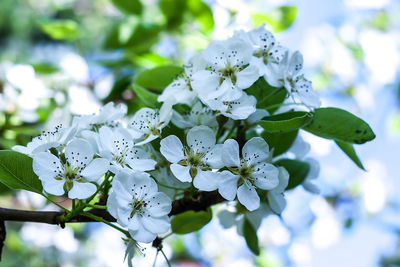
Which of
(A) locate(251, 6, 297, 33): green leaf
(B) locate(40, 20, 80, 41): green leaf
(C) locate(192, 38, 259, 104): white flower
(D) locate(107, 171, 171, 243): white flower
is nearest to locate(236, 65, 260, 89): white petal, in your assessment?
(C) locate(192, 38, 259, 104): white flower

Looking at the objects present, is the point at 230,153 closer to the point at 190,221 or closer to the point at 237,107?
the point at 237,107

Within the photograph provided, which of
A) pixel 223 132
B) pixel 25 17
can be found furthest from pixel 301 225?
pixel 25 17

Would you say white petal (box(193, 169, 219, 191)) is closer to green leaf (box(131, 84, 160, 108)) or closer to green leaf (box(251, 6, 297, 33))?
green leaf (box(131, 84, 160, 108))

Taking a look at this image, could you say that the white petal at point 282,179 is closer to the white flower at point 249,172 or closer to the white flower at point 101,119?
the white flower at point 249,172

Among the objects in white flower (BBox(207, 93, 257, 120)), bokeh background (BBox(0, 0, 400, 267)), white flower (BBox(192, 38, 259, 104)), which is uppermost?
white flower (BBox(192, 38, 259, 104))

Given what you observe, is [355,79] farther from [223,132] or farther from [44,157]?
[44,157]

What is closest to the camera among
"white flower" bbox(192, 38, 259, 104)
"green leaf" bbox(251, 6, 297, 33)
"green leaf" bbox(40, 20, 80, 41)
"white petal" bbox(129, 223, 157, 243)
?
"white petal" bbox(129, 223, 157, 243)

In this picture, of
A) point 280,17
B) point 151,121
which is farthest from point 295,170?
point 280,17
